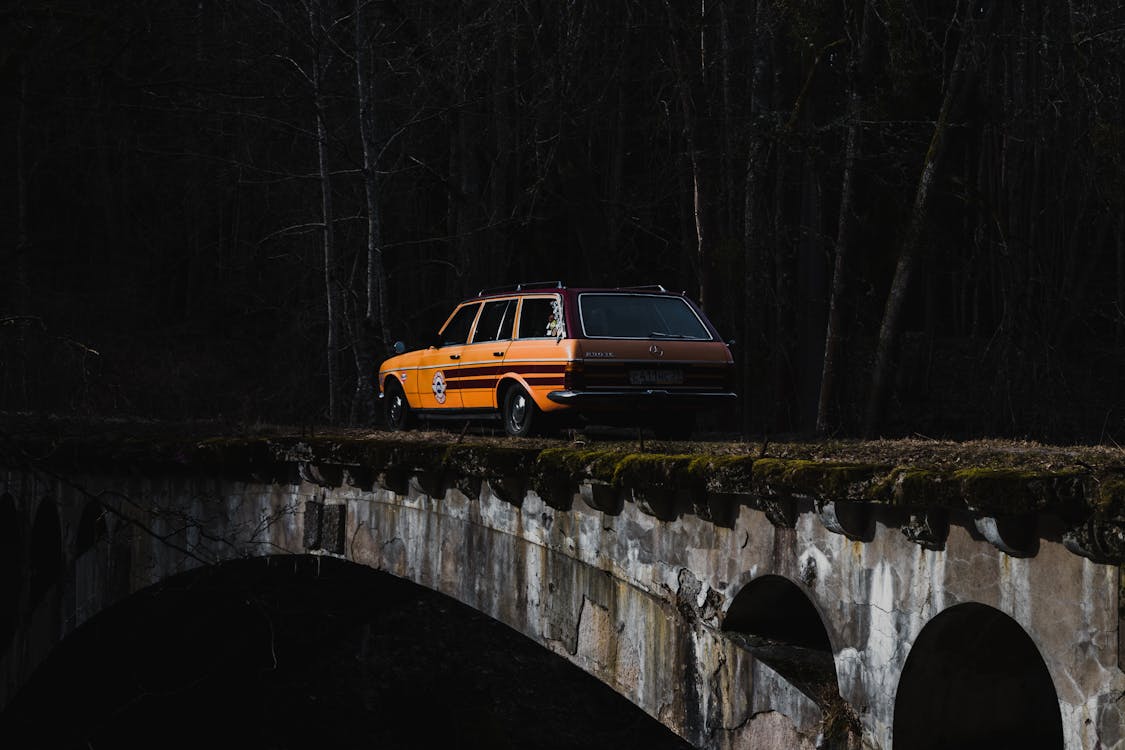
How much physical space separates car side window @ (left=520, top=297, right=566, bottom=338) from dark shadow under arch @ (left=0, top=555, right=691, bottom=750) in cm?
602

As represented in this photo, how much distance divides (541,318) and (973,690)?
6159 millimetres

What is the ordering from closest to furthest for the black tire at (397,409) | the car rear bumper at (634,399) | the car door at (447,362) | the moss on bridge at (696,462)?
1. the moss on bridge at (696,462)
2. the car rear bumper at (634,399)
3. the car door at (447,362)
4. the black tire at (397,409)

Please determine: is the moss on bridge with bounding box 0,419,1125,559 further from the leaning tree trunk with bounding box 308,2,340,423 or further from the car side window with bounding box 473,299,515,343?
the leaning tree trunk with bounding box 308,2,340,423

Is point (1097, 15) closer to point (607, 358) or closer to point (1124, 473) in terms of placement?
point (607, 358)

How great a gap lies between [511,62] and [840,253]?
8514 mm

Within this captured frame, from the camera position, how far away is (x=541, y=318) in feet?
39.2

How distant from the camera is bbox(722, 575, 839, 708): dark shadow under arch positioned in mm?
7367

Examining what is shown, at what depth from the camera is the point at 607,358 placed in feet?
36.7

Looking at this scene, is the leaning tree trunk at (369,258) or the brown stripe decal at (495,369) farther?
the leaning tree trunk at (369,258)

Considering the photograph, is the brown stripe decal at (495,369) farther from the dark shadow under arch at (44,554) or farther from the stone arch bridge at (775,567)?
the dark shadow under arch at (44,554)

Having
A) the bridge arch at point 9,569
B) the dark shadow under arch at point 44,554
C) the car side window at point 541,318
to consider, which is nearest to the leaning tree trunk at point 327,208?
the dark shadow under arch at point 44,554

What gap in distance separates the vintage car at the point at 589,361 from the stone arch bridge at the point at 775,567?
0.90 metres

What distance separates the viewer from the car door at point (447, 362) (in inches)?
516

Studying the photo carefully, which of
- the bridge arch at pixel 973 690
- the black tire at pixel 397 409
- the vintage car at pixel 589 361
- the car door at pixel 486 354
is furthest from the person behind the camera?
the black tire at pixel 397 409
